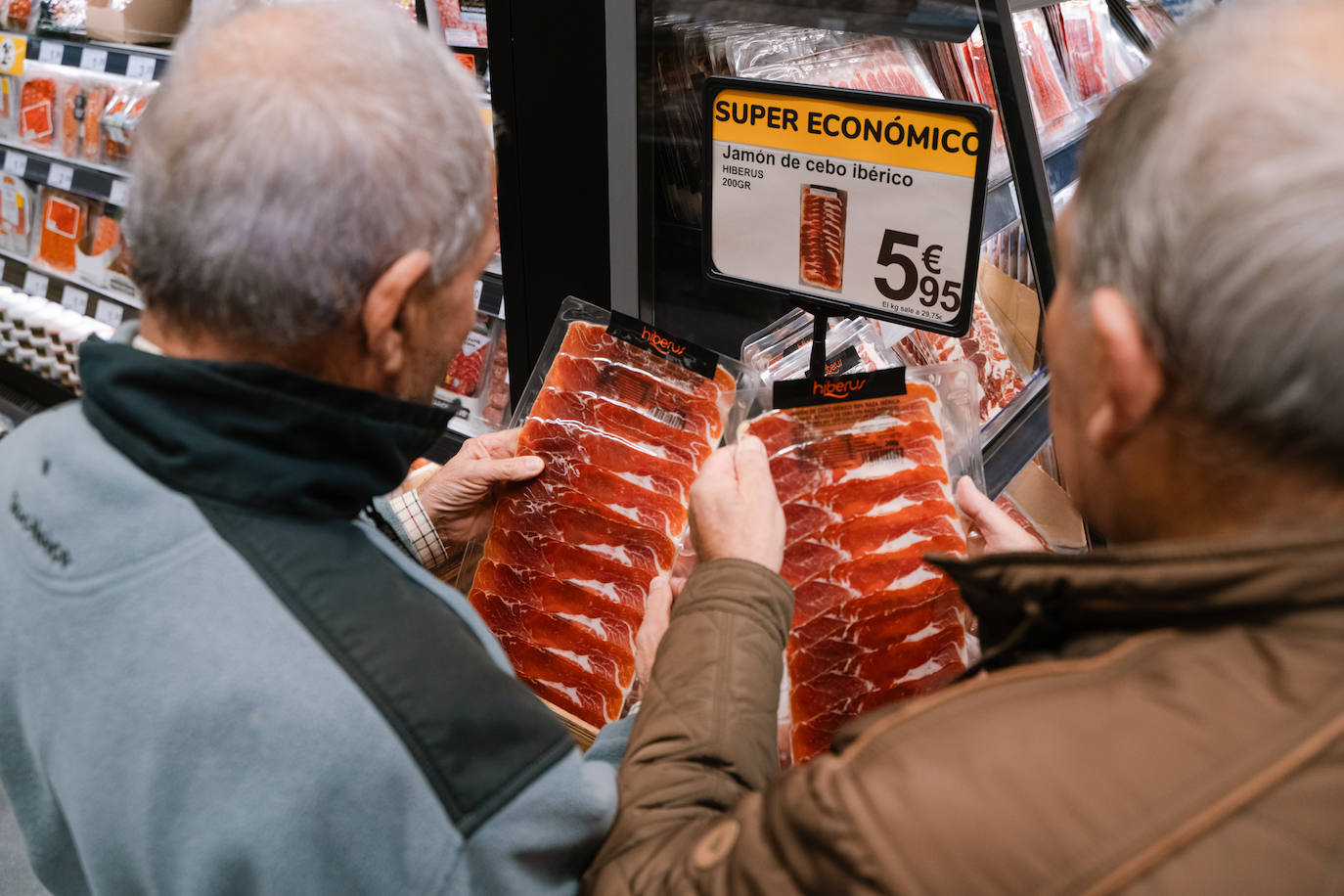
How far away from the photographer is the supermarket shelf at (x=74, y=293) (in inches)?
130

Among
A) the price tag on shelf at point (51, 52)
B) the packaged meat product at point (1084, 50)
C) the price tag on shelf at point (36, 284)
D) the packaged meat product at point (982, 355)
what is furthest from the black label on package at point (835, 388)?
the price tag on shelf at point (36, 284)

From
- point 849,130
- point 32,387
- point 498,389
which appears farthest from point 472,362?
point 32,387

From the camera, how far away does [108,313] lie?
3.38 meters

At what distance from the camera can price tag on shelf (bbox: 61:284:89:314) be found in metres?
3.42

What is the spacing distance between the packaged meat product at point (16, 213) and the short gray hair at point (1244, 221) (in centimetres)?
396

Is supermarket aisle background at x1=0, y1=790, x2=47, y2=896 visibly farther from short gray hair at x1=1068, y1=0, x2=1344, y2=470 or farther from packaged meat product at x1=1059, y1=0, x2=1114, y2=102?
packaged meat product at x1=1059, y1=0, x2=1114, y2=102

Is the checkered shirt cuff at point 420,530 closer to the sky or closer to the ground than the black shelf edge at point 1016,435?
closer to the ground

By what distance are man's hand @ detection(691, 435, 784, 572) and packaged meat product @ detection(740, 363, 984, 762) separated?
14 centimetres

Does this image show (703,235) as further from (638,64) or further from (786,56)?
(786,56)

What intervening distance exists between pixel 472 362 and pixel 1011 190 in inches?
56.2

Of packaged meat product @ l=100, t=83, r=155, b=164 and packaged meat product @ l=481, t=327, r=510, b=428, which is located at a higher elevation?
packaged meat product @ l=100, t=83, r=155, b=164

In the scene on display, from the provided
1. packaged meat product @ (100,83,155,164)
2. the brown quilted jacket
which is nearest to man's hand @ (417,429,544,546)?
the brown quilted jacket

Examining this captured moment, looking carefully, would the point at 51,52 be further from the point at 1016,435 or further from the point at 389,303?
the point at 1016,435

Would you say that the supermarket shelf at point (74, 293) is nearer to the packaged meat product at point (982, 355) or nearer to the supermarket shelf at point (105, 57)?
the supermarket shelf at point (105, 57)
